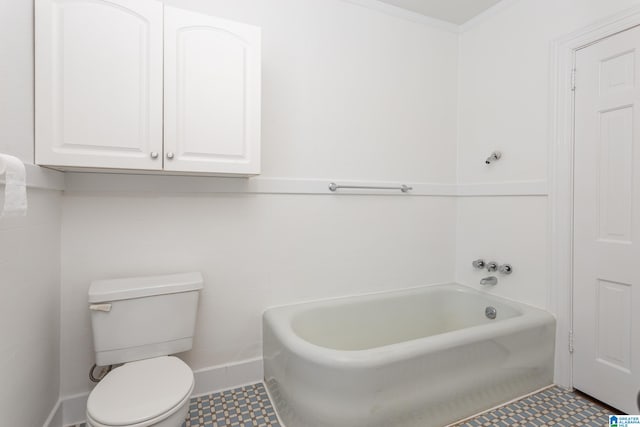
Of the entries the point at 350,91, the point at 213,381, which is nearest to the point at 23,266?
the point at 213,381

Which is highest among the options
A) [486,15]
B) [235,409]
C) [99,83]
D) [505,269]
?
[486,15]

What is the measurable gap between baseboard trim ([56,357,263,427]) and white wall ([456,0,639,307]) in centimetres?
166

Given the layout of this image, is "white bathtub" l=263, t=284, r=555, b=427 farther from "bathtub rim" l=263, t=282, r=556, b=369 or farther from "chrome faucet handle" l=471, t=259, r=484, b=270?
"chrome faucet handle" l=471, t=259, r=484, b=270

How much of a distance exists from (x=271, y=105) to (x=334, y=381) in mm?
1504

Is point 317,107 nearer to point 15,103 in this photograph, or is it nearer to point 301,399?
point 15,103

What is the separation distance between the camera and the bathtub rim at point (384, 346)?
137 centimetres

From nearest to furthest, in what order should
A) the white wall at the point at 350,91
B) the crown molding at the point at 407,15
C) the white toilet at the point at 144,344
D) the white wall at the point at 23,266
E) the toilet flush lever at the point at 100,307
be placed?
the white wall at the point at 23,266
the white toilet at the point at 144,344
the toilet flush lever at the point at 100,307
the white wall at the point at 350,91
the crown molding at the point at 407,15

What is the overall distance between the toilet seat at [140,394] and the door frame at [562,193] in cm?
201

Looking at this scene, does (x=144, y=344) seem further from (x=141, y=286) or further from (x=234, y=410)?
(x=234, y=410)

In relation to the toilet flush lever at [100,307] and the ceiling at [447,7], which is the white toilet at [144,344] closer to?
the toilet flush lever at [100,307]

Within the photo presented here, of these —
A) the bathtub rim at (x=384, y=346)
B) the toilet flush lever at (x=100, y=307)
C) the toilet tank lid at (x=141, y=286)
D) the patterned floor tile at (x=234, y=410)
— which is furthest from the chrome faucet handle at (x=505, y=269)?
the toilet flush lever at (x=100, y=307)

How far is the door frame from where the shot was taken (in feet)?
6.04

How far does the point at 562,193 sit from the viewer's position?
1.87m

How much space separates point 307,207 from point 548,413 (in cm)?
167
